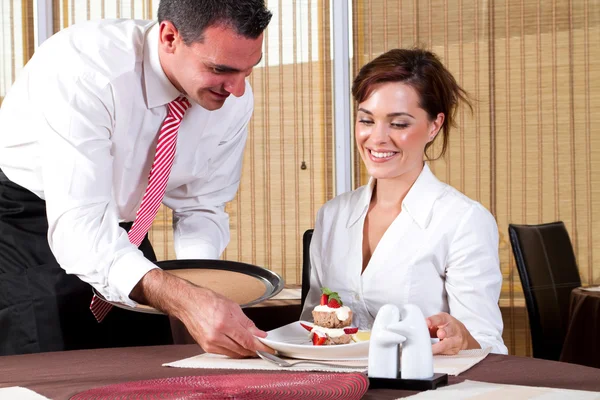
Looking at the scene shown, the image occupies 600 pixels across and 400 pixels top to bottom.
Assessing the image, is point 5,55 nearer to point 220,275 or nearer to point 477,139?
point 477,139

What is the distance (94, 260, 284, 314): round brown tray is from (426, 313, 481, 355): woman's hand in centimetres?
32

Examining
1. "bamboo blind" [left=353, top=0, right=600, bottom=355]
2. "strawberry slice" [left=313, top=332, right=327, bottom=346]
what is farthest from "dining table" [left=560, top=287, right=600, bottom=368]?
"strawberry slice" [left=313, top=332, right=327, bottom=346]

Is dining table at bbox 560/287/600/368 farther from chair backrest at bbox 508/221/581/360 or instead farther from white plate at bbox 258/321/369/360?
white plate at bbox 258/321/369/360

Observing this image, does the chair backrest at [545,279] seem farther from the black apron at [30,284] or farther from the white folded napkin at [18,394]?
the white folded napkin at [18,394]

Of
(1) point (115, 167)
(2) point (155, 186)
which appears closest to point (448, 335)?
(2) point (155, 186)

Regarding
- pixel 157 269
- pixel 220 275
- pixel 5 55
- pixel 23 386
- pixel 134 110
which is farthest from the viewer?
pixel 5 55

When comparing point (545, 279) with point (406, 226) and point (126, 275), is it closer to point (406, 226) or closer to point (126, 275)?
point (406, 226)

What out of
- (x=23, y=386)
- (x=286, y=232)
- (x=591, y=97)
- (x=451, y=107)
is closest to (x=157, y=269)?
(x=23, y=386)

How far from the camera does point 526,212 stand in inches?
173

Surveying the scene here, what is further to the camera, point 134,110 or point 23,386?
point 134,110

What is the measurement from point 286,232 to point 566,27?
1.93 m

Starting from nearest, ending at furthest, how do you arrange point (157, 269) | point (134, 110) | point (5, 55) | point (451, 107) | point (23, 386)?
point (23, 386), point (157, 269), point (134, 110), point (451, 107), point (5, 55)

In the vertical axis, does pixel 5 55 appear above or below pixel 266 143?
above

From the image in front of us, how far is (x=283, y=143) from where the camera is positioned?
4395mm
